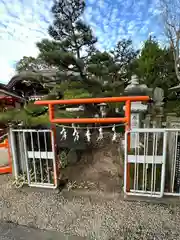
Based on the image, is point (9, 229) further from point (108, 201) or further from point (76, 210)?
point (108, 201)

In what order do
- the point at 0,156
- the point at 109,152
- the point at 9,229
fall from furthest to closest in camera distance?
the point at 0,156, the point at 109,152, the point at 9,229

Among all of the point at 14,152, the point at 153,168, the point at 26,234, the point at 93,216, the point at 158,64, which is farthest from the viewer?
the point at 158,64

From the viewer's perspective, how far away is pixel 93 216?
5.75 ft

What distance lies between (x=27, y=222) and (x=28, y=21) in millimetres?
5629

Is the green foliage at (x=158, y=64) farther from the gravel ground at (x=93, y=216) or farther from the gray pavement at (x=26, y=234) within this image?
the gray pavement at (x=26, y=234)

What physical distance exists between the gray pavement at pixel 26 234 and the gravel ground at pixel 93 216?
5 centimetres

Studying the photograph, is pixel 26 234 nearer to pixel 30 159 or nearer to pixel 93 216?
pixel 93 216

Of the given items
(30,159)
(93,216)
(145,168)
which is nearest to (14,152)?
(30,159)

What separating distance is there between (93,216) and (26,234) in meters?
0.73

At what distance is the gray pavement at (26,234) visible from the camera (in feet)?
5.02

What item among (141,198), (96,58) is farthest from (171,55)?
(141,198)

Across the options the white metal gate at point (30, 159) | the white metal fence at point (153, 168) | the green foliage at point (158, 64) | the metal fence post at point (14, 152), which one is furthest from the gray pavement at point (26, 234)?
the green foliage at point (158, 64)

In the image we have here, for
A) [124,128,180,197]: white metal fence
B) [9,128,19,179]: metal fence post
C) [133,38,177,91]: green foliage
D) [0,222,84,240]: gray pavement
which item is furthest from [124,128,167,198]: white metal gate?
[133,38,177,91]: green foliage

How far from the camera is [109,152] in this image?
320 centimetres
